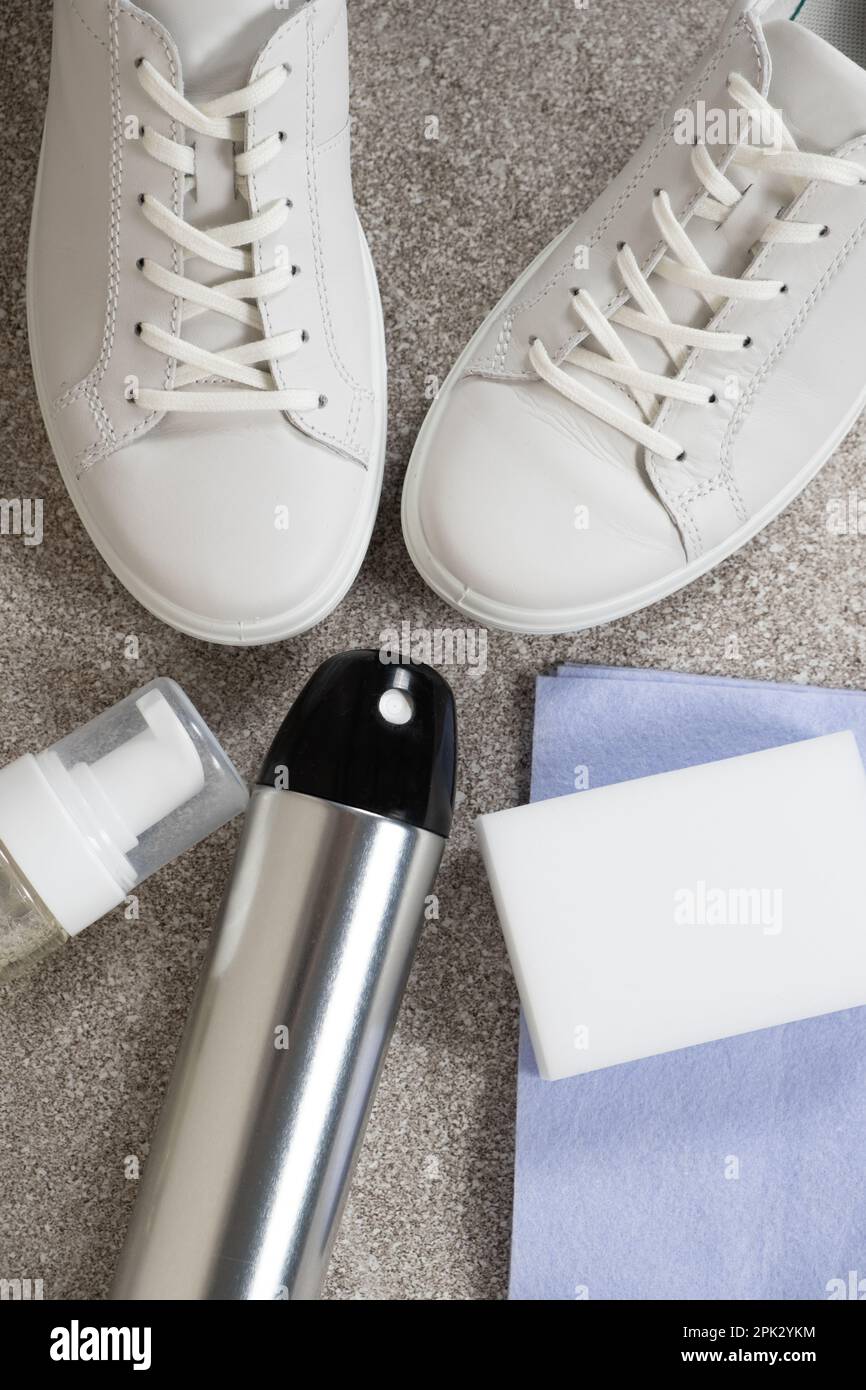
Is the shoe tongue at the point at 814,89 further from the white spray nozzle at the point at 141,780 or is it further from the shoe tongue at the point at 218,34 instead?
the white spray nozzle at the point at 141,780

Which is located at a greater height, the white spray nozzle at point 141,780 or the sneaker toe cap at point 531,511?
the sneaker toe cap at point 531,511

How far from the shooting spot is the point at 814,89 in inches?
15.6

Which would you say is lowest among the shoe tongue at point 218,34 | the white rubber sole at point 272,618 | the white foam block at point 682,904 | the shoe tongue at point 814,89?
the white foam block at point 682,904

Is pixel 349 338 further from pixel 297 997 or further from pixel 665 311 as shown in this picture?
pixel 297 997

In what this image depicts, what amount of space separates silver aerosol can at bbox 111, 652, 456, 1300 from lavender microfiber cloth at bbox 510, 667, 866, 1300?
11cm

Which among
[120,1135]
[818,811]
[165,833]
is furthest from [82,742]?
[818,811]

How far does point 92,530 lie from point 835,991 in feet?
1.21

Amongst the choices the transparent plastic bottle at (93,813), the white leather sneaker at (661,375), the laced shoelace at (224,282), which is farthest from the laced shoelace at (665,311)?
the transparent plastic bottle at (93,813)

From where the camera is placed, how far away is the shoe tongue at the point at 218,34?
39 centimetres

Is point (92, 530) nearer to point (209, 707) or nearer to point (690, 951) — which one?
point (209, 707)

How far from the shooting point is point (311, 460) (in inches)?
16.7

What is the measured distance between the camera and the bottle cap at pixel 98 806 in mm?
387

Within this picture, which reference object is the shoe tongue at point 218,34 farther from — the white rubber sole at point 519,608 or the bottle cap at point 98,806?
the bottle cap at point 98,806

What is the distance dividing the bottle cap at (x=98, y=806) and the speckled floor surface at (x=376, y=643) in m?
0.07
